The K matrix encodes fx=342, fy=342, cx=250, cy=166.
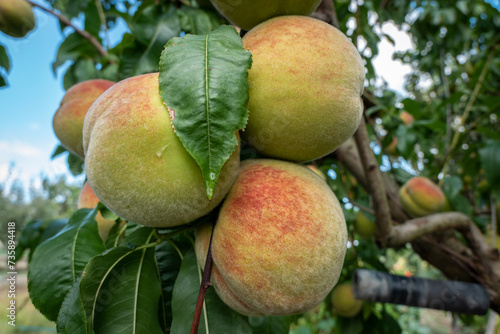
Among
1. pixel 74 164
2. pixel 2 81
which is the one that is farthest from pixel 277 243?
pixel 2 81

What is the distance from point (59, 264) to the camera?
796mm

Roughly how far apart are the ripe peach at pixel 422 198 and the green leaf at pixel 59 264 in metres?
1.54

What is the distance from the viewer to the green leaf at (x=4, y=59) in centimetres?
159

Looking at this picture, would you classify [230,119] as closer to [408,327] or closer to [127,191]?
[127,191]

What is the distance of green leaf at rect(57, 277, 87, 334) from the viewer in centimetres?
67

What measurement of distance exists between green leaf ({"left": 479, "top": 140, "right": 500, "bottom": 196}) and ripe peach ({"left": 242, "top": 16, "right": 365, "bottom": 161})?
1.38 meters

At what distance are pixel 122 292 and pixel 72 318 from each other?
10 cm

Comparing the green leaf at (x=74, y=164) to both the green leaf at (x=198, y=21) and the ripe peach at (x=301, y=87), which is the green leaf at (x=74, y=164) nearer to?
the green leaf at (x=198, y=21)

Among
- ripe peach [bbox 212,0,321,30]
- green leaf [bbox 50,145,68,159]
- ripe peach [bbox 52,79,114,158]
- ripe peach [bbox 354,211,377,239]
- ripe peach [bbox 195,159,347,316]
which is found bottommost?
ripe peach [bbox 354,211,377,239]

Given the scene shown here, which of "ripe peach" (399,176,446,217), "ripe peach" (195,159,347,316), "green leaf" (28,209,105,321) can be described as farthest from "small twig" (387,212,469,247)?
"green leaf" (28,209,105,321)

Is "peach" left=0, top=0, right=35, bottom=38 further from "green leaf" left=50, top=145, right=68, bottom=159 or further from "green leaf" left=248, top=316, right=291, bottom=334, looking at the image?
"green leaf" left=248, top=316, right=291, bottom=334

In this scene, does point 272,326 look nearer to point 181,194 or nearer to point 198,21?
point 181,194

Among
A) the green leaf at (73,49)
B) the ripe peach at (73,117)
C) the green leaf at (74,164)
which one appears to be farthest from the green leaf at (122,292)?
the green leaf at (73,49)

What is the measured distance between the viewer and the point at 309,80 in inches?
23.1
